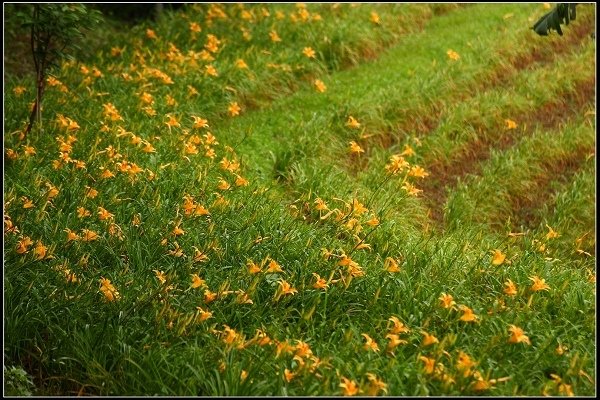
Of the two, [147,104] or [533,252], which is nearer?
[533,252]

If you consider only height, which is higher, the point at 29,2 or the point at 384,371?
the point at 29,2

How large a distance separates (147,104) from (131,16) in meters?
3.96

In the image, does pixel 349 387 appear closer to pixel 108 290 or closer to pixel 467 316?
pixel 467 316

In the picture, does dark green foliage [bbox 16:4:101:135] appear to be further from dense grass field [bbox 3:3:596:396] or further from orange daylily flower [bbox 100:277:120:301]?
orange daylily flower [bbox 100:277:120:301]

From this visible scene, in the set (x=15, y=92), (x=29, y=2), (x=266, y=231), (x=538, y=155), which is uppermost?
(x=29, y=2)

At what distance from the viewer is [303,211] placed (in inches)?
232

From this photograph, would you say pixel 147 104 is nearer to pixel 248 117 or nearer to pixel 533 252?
pixel 248 117

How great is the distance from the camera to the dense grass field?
13.0 ft

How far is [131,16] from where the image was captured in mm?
10750

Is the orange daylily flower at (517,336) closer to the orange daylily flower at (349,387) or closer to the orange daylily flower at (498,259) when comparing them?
the orange daylily flower at (498,259)

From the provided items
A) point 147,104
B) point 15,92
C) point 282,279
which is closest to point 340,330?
point 282,279

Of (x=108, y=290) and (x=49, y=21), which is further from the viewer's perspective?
(x=49, y=21)

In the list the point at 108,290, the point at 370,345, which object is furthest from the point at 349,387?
the point at 108,290

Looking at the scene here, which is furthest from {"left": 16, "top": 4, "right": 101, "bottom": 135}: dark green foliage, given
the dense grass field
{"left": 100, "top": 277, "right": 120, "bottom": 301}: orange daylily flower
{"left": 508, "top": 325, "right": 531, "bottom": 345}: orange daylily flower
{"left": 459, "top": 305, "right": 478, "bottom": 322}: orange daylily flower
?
{"left": 508, "top": 325, "right": 531, "bottom": 345}: orange daylily flower
